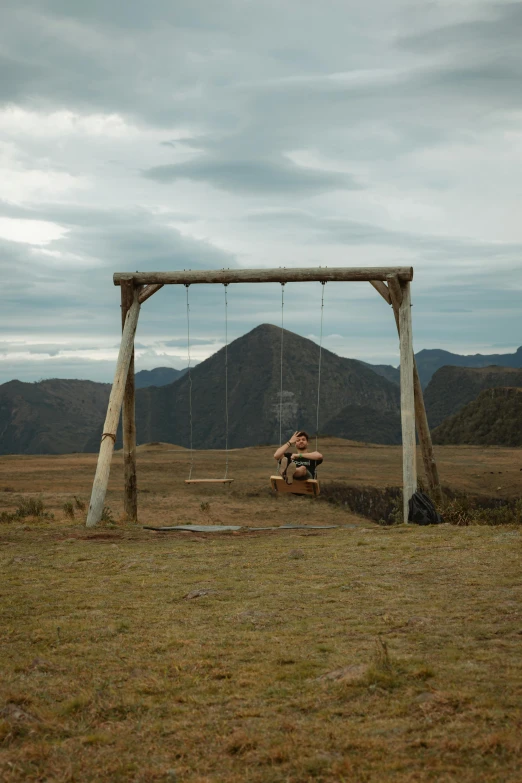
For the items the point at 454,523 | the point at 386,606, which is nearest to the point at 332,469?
the point at 454,523

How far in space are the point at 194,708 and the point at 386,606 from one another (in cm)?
295

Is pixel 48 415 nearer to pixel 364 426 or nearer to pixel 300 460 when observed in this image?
pixel 364 426

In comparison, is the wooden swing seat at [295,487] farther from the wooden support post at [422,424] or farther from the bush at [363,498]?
the bush at [363,498]

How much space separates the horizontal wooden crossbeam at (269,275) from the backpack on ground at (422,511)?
407 cm

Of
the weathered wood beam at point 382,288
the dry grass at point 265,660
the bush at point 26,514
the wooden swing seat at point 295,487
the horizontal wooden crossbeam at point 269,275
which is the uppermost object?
the horizontal wooden crossbeam at point 269,275

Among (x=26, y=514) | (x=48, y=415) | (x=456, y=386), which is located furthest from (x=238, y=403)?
(x=26, y=514)

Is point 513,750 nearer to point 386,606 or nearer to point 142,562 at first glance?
point 386,606


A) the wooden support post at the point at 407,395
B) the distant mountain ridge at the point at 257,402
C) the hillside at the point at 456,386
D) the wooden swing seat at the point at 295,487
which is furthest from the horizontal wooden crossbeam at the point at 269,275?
the hillside at the point at 456,386

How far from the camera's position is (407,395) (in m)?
14.5

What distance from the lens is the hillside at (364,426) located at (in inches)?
3826

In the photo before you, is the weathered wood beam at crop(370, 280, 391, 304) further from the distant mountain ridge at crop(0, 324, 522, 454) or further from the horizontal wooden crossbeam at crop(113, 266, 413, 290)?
the distant mountain ridge at crop(0, 324, 522, 454)

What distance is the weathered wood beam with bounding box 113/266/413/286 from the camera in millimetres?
14633

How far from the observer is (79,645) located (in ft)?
20.9

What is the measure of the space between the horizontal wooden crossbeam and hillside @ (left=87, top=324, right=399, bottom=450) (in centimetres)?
9758
